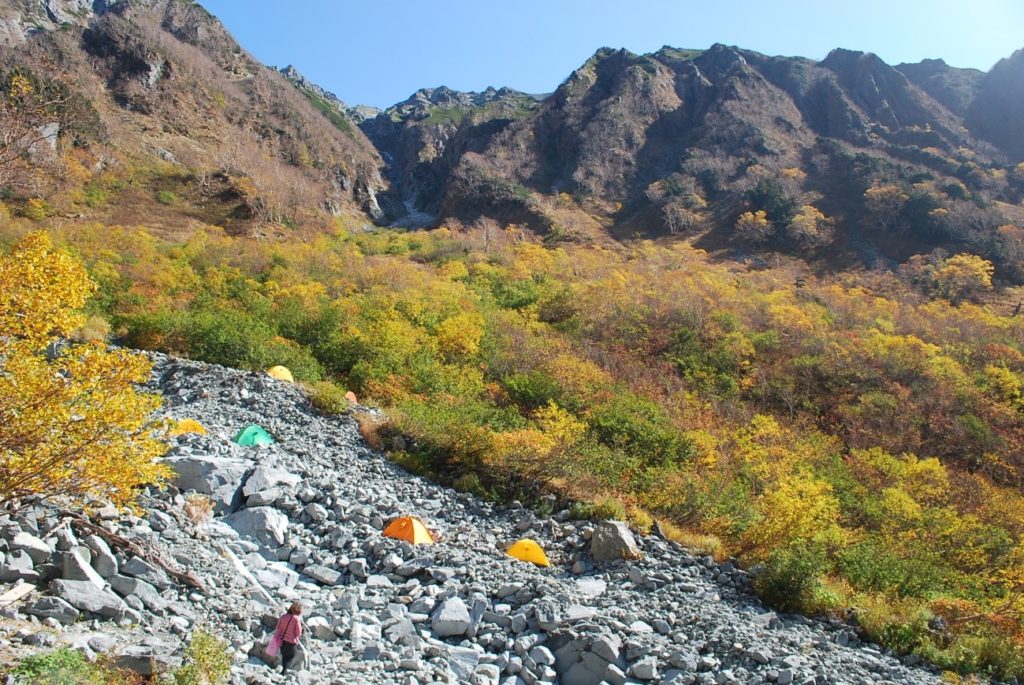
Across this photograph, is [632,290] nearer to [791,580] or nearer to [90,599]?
[791,580]

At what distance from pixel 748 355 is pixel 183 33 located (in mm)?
63775

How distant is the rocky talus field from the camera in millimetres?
4660

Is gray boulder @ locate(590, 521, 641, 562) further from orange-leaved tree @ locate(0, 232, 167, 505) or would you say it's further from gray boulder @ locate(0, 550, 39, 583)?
gray boulder @ locate(0, 550, 39, 583)

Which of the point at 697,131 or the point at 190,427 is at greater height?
the point at 697,131

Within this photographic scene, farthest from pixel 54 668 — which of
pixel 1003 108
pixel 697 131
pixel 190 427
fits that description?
pixel 1003 108

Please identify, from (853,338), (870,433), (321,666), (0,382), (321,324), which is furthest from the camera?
A: (853,338)

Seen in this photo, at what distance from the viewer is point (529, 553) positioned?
7.53m

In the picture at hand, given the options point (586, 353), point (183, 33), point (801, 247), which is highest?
point (183, 33)

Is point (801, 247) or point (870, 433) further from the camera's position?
point (801, 247)

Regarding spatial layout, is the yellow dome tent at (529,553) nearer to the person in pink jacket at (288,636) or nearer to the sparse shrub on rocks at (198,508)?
the person in pink jacket at (288,636)

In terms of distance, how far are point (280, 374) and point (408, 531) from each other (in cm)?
685

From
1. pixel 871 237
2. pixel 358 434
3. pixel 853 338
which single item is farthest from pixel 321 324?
pixel 871 237

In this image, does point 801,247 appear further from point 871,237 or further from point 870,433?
point 870,433

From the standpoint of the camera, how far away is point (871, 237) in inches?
1473
